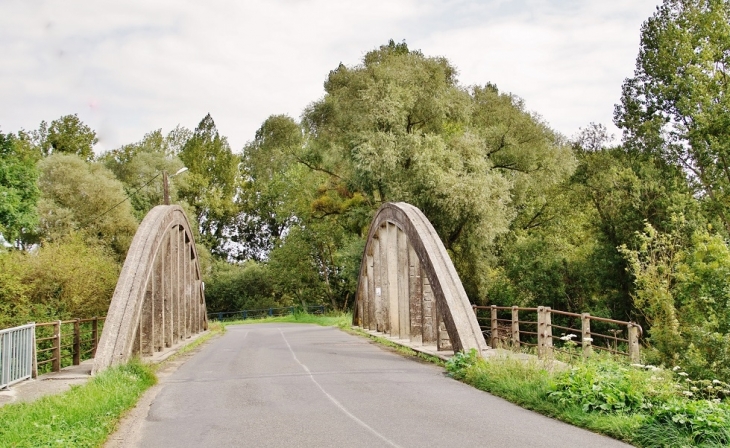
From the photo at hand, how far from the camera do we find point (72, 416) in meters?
8.54

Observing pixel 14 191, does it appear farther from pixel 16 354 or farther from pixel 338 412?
pixel 338 412

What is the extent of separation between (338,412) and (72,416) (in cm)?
317

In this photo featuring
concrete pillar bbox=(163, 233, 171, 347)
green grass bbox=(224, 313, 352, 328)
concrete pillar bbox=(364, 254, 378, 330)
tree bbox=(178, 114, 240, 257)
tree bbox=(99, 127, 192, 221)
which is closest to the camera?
concrete pillar bbox=(163, 233, 171, 347)

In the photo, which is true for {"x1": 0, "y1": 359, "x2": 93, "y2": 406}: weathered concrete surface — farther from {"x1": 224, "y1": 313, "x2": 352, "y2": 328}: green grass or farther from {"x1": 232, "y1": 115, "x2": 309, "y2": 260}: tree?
{"x1": 232, "y1": 115, "x2": 309, "y2": 260}: tree

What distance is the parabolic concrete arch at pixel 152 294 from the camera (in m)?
13.9

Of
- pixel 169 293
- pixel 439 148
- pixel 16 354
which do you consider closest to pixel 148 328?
pixel 169 293

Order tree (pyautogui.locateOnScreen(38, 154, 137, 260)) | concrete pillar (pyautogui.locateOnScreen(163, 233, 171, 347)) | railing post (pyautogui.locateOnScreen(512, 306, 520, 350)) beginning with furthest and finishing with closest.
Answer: tree (pyautogui.locateOnScreen(38, 154, 137, 260)) < concrete pillar (pyautogui.locateOnScreen(163, 233, 171, 347)) < railing post (pyautogui.locateOnScreen(512, 306, 520, 350))

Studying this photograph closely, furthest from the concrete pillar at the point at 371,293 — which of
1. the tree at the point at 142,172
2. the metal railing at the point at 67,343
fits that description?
the tree at the point at 142,172

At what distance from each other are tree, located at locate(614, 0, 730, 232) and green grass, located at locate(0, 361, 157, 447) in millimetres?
26772

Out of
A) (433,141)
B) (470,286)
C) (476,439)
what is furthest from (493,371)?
(470,286)

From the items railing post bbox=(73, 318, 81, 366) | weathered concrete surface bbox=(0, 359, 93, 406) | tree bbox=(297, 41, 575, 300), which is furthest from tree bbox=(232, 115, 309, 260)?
weathered concrete surface bbox=(0, 359, 93, 406)

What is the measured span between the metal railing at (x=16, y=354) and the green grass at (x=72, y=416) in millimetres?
1333

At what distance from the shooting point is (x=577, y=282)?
112ft

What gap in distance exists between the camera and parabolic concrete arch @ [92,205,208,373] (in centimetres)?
1386
